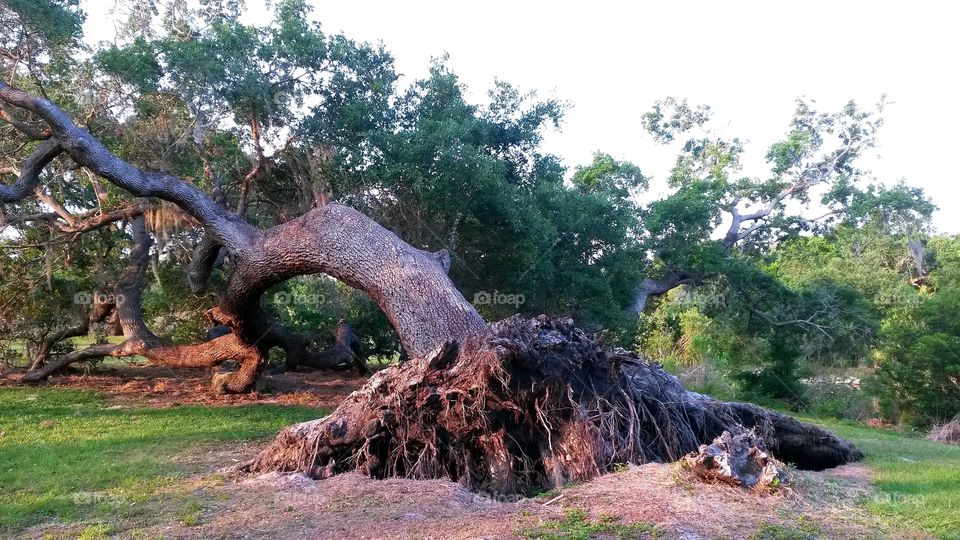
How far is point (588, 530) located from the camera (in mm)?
4055

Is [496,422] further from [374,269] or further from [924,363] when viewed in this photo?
[924,363]

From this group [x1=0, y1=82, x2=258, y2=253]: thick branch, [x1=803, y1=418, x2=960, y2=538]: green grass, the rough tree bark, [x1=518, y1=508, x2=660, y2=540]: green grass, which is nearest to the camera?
[x1=518, y1=508, x2=660, y2=540]: green grass

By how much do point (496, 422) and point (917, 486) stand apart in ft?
11.5

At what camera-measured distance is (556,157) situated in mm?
13672

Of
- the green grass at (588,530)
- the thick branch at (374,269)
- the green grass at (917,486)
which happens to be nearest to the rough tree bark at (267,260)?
the thick branch at (374,269)

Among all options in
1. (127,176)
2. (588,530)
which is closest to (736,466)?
(588,530)

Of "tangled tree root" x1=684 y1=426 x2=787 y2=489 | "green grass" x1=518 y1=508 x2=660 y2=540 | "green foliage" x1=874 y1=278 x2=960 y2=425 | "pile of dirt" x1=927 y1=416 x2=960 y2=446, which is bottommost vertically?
"pile of dirt" x1=927 y1=416 x2=960 y2=446

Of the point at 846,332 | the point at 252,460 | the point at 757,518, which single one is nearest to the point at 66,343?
the point at 252,460


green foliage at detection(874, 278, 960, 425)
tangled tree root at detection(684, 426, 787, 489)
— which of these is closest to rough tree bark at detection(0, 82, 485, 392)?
tangled tree root at detection(684, 426, 787, 489)

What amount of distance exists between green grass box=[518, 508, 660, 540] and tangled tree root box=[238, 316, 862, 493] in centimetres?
153

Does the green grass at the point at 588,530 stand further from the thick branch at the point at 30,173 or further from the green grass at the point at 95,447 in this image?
the thick branch at the point at 30,173

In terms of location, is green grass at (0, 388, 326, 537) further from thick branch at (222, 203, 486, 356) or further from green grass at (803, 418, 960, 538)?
green grass at (803, 418, 960, 538)

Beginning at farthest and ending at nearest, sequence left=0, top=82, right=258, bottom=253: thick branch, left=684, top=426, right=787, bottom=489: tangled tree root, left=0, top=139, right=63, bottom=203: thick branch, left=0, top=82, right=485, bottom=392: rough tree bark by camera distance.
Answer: left=0, top=139, right=63, bottom=203: thick branch
left=0, top=82, right=258, bottom=253: thick branch
left=0, top=82, right=485, bottom=392: rough tree bark
left=684, top=426, right=787, bottom=489: tangled tree root

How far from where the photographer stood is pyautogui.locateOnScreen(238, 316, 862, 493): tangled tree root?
5977 millimetres
